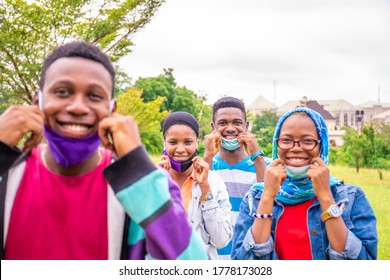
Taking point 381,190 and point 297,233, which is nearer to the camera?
point 297,233

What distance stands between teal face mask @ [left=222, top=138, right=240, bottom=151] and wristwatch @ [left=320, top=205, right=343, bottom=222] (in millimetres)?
2071

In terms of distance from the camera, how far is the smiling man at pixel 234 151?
446 cm

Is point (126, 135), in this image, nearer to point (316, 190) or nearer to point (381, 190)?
point (316, 190)

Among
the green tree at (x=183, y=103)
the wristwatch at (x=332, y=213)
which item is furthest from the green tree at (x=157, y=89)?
the wristwatch at (x=332, y=213)

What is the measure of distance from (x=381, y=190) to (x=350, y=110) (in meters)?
79.6

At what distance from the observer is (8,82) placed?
55.5ft

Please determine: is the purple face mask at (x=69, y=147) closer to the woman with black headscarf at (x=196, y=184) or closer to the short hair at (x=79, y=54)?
the short hair at (x=79, y=54)

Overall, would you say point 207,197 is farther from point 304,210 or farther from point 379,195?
point 379,195

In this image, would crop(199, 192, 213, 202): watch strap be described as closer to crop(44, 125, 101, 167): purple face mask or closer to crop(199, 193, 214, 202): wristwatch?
crop(199, 193, 214, 202): wristwatch

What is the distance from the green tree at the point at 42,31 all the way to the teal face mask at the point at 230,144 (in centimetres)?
1290

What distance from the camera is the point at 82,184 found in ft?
5.91

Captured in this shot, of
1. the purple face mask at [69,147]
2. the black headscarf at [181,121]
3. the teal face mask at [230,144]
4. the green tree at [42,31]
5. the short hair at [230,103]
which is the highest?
the green tree at [42,31]

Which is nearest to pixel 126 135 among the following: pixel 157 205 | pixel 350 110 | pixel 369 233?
pixel 157 205

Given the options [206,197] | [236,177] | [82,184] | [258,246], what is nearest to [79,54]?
[82,184]
